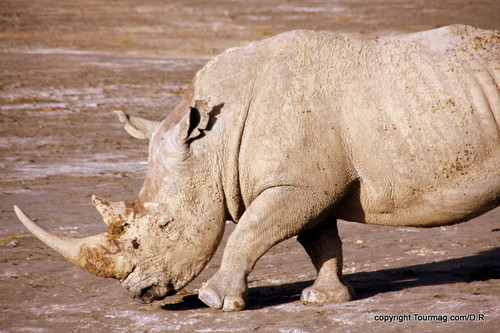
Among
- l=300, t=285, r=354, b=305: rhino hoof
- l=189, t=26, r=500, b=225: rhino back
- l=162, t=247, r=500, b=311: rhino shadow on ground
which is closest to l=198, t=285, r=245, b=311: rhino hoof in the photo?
l=162, t=247, r=500, b=311: rhino shadow on ground

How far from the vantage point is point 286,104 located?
19.5 ft

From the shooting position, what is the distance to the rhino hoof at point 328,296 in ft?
20.7

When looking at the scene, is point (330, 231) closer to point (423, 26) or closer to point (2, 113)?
point (2, 113)

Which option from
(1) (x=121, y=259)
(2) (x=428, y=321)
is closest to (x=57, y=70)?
(1) (x=121, y=259)

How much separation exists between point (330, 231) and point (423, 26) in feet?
60.1

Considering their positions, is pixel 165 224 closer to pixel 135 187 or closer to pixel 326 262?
pixel 326 262

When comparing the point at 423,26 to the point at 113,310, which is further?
the point at 423,26

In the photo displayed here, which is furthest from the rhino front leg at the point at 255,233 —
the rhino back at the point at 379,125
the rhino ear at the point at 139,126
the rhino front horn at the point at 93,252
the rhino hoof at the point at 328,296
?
the rhino ear at the point at 139,126

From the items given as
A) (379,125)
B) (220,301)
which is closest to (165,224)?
(220,301)

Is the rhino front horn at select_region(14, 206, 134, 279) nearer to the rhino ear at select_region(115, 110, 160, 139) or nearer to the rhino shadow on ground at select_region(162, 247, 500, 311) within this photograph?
the rhino shadow on ground at select_region(162, 247, 500, 311)

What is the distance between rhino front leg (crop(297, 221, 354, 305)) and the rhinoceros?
3cm

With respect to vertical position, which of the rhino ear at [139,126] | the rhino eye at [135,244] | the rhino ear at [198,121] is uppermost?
the rhino ear at [198,121]

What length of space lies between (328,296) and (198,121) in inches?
61.2

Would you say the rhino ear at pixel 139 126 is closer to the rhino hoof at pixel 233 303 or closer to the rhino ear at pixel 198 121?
the rhino ear at pixel 198 121
